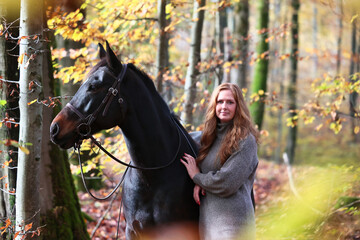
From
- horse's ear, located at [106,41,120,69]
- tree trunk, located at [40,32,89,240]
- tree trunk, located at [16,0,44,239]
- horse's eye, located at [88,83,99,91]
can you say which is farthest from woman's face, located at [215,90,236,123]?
tree trunk, located at [40,32,89,240]

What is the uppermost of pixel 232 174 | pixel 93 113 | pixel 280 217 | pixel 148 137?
pixel 93 113

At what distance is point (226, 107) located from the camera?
11.2 ft

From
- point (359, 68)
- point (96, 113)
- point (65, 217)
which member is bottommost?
point (65, 217)

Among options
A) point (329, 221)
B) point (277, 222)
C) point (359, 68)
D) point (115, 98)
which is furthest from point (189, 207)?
point (359, 68)

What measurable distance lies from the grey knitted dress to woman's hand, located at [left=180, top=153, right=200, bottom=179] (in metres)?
0.07

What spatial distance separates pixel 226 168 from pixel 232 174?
7cm

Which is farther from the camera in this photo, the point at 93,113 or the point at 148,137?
the point at 148,137

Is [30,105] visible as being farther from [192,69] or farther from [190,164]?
[192,69]

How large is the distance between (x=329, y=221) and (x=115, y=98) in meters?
3.80

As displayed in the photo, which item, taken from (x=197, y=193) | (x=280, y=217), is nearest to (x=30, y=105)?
(x=197, y=193)

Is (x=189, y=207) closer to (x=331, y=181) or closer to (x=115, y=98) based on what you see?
(x=115, y=98)

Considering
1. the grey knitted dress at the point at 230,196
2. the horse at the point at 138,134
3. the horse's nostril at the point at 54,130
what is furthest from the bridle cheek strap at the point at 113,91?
the grey knitted dress at the point at 230,196

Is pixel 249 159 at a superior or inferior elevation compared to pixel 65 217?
superior

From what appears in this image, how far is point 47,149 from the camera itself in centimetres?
Answer: 445
